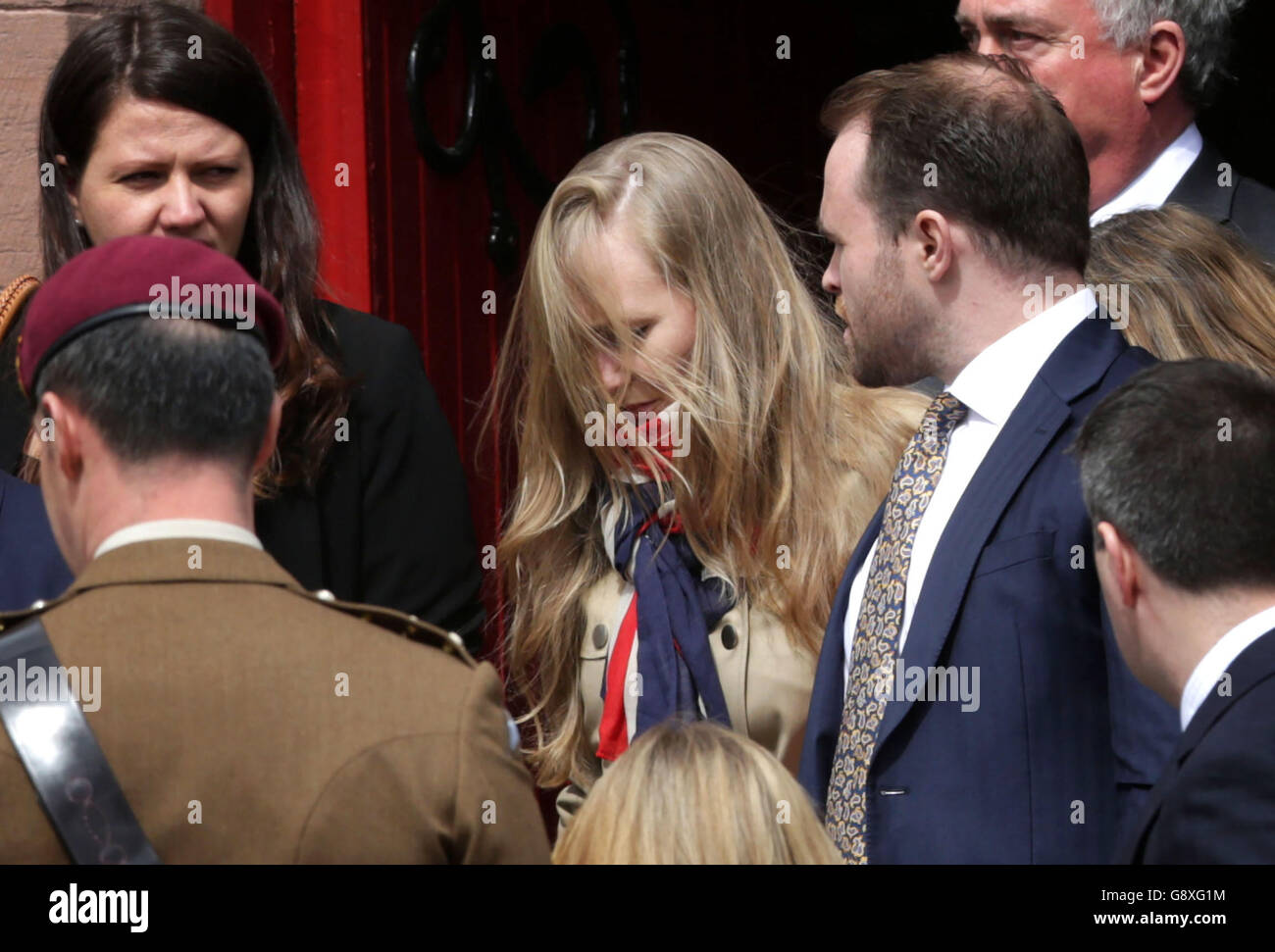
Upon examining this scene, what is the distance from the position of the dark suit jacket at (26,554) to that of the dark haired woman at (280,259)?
34cm

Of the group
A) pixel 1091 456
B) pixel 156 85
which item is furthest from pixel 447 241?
pixel 1091 456

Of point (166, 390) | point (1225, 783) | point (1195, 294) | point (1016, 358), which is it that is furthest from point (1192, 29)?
point (166, 390)

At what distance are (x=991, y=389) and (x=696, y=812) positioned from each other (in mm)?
933

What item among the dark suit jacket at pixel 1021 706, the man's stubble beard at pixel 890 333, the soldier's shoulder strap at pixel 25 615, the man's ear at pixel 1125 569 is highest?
the man's stubble beard at pixel 890 333

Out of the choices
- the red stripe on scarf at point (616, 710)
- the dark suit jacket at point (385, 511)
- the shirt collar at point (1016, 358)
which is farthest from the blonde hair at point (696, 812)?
the red stripe on scarf at point (616, 710)

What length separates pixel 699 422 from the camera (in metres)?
3.08

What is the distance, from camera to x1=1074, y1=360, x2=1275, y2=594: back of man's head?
211 cm

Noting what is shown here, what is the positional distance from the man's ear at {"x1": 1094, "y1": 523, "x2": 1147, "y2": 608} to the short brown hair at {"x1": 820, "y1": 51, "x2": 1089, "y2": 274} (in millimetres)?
608

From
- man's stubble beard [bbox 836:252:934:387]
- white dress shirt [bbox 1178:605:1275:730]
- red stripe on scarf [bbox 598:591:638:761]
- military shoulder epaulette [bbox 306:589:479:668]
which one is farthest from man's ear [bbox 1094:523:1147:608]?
red stripe on scarf [bbox 598:591:638:761]

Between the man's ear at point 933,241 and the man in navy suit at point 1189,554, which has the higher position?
the man's ear at point 933,241

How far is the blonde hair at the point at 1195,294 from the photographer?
2994mm

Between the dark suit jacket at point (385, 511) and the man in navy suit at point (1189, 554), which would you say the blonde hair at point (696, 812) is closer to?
the man in navy suit at point (1189, 554)

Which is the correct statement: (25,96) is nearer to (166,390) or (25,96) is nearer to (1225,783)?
(166,390)
